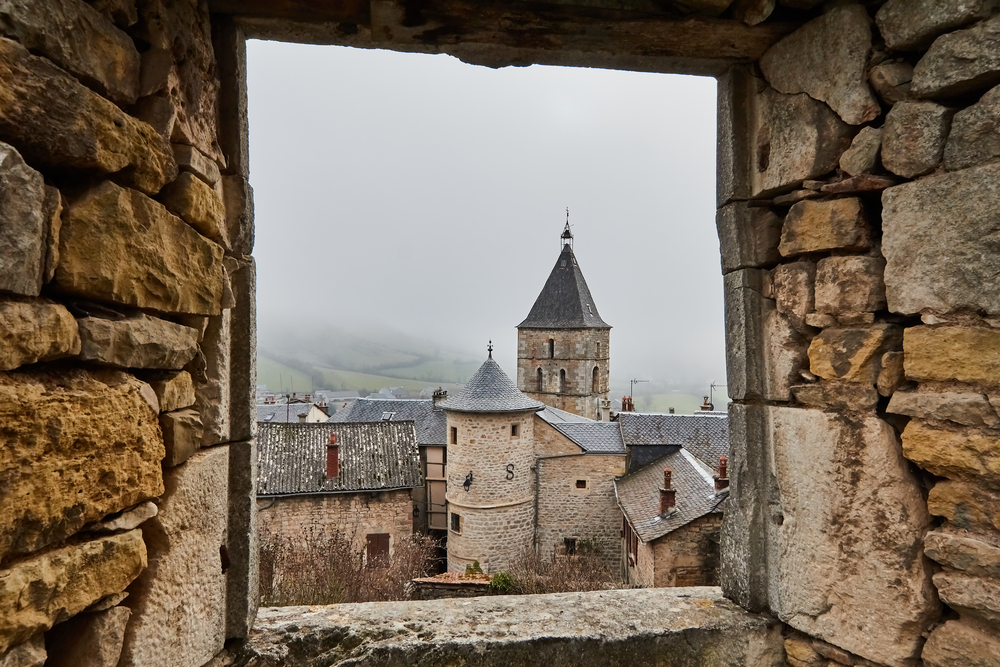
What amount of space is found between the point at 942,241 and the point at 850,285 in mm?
253

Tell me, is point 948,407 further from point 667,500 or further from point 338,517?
point 338,517

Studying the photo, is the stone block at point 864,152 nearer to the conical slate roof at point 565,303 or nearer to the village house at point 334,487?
the village house at point 334,487

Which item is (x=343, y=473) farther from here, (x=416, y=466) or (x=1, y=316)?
(x=1, y=316)

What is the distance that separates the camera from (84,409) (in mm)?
1128

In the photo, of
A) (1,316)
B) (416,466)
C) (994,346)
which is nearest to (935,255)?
(994,346)

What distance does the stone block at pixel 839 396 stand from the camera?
173cm

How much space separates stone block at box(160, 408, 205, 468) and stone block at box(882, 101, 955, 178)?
6.74ft

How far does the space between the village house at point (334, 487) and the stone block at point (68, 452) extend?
1272cm

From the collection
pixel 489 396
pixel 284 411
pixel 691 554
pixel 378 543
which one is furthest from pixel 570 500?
pixel 284 411

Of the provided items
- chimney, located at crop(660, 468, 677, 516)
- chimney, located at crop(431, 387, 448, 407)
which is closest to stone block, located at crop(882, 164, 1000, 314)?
chimney, located at crop(660, 468, 677, 516)

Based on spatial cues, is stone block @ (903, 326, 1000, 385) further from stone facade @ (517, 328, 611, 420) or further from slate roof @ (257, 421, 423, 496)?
stone facade @ (517, 328, 611, 420)

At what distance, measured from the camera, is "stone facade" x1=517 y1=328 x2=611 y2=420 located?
114 feet

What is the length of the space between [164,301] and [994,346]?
2.08m

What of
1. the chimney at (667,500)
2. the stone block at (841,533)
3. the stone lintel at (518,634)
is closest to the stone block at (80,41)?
the stone lintel at (518,634)
